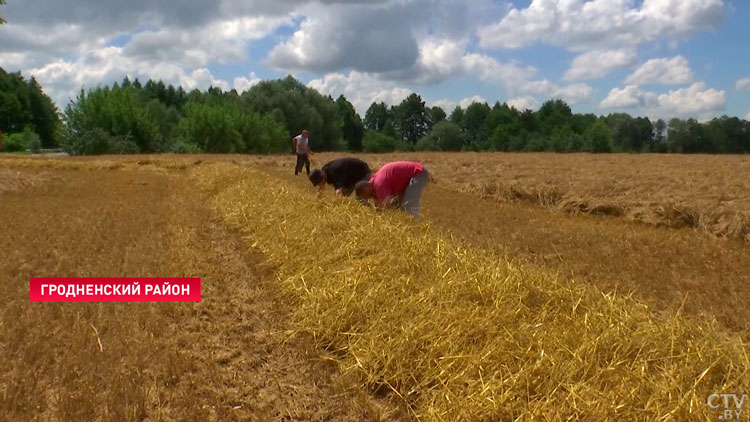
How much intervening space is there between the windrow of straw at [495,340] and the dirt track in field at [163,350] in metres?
0.34

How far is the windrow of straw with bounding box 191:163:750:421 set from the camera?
3115 millimetres

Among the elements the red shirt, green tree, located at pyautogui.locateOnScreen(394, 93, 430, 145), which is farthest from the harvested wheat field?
green tree, located at pyautogui.locateOnScreen(394, 93, 430, 145)

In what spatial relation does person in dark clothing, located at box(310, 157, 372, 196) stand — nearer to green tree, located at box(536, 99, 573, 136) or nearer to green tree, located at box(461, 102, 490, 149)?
green tree, located at box(536, 99, 573, 136)

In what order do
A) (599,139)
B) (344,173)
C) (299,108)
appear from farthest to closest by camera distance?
(599,139)
(299,108)
(344,173)

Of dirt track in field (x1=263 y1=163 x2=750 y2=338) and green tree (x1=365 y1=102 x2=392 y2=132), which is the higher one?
green tree (x1=365 y1=102 x2=392 y2=132)

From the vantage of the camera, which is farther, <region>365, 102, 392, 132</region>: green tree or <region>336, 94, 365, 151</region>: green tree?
<region>365, 102, 392, 132</region>: green tree

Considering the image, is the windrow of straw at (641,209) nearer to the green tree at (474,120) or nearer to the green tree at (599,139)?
the green tree at (599,139)

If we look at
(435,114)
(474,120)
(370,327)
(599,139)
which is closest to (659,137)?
(599,139)

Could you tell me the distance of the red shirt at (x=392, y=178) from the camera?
7.91 meters

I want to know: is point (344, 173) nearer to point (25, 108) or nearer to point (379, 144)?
point (379, 144)

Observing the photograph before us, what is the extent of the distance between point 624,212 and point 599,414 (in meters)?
9.92

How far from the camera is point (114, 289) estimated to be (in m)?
5.81

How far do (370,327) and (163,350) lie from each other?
162 centimetres

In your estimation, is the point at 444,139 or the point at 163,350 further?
the point at 444,139
